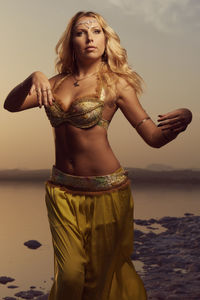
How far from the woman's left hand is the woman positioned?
10 centimetres

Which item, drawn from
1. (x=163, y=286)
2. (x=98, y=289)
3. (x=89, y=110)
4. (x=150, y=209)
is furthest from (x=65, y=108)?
(x=150, y=209)

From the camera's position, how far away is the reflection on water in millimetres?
6516

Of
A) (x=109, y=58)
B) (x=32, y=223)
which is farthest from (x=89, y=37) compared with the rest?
(x=32, y=223)

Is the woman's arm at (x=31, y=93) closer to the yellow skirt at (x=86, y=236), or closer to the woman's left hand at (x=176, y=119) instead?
the yellow skirt at (x=86, y=236)

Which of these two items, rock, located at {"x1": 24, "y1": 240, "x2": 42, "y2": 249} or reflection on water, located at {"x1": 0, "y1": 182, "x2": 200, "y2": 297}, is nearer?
reflection on water, located at {"x1": 0, "y1": 182, "x2": 200, "y2": 297}

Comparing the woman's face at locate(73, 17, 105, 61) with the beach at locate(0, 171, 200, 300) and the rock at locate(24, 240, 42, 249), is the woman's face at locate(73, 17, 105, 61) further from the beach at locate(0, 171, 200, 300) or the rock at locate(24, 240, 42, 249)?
the rock at locate(24, 240, 42, 249)

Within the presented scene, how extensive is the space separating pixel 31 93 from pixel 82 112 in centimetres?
30

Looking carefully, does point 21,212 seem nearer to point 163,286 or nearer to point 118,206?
point 163,286

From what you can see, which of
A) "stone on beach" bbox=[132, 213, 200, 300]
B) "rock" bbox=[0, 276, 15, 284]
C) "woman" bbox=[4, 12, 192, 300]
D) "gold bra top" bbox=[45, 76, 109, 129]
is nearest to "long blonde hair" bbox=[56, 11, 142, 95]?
"woman" bbox=[4, 12, 192, 300]

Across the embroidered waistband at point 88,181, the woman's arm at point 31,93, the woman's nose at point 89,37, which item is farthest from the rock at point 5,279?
the woman's nose at point 89,37

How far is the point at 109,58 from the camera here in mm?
4051

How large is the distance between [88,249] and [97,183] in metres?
0.38

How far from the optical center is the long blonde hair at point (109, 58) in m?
4.02

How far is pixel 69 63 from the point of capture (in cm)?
412
